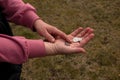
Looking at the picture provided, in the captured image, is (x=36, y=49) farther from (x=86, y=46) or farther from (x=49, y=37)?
(x=86, y=46)

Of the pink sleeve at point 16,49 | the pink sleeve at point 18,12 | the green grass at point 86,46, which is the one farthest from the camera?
the green grass at point 86,46

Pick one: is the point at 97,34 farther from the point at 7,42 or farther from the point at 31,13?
the point at 7,42

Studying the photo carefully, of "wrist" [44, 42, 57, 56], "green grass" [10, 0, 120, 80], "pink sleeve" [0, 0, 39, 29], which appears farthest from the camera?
"green grass" [10, 0, 120, 80]

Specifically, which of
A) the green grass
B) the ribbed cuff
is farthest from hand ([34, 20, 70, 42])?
the green grass

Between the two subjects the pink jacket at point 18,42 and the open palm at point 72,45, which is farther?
the open palm at point 72,45

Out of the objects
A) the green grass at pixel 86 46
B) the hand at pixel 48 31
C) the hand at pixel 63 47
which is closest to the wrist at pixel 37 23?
the hand at pixel 48 31

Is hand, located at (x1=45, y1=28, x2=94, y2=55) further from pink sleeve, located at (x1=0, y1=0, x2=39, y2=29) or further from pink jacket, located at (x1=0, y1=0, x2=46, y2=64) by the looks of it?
pink sleeve, located at (x1=0, y1=0, x2=39, y2=29)

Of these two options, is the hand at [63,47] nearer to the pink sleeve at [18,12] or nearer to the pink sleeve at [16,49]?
the pink sleeve at [16,49]

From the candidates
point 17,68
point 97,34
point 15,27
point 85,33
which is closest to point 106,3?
point 97,34

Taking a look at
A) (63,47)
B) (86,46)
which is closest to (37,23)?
(63,47)
